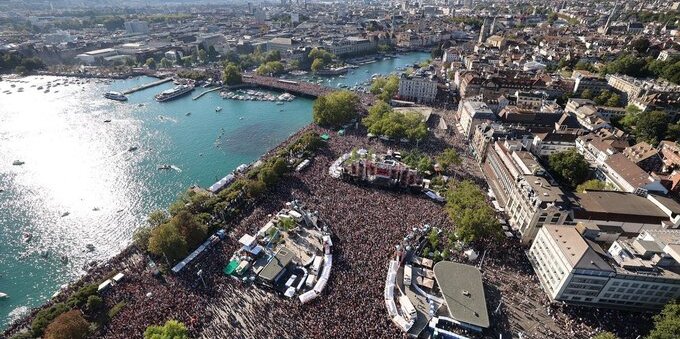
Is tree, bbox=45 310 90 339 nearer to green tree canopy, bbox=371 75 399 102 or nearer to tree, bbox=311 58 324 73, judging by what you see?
green tree canopy, bbox=371 75 399 102

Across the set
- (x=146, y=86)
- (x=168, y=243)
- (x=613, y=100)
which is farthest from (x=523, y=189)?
(x=146, y=86)

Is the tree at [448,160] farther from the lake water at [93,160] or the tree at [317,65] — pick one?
the tree at [317,65]

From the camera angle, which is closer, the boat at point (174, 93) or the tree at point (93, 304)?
the tree at point (93, 304)

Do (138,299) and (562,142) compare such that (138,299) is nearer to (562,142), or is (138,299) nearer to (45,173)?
(45,173)

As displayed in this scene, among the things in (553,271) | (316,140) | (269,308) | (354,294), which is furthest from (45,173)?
(553,271)

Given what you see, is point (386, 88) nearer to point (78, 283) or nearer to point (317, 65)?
point (317, 65)

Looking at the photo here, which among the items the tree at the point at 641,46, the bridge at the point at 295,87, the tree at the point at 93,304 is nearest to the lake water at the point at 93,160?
the bridge at the point at 295,87
